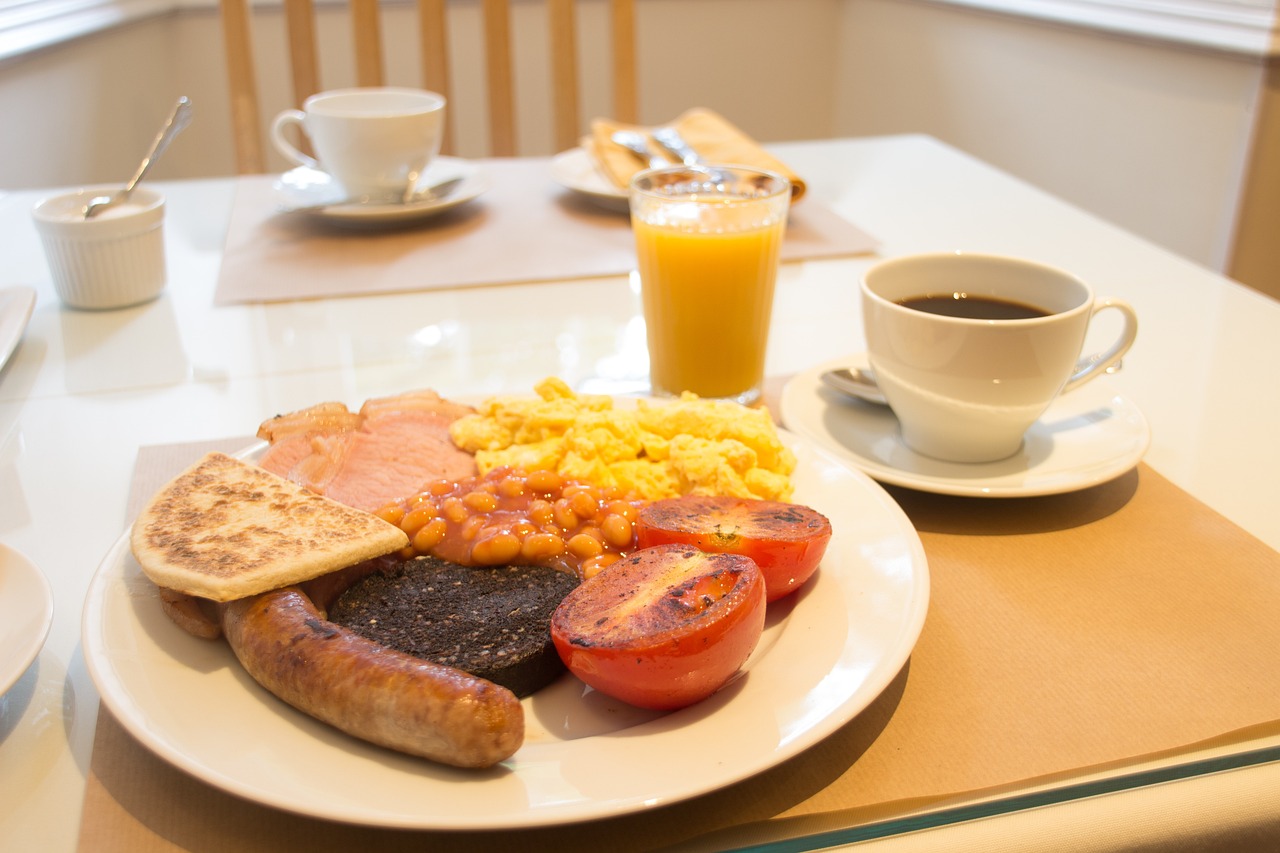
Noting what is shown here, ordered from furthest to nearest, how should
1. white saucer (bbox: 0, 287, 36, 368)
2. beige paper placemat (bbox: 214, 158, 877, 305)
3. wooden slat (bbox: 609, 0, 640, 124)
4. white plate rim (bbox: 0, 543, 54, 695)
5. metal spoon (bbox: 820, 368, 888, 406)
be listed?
wooden slat (bbox: 609, 0, 640, 124) → beige paper placemat (bbox: 214, 158, 877, 305) → white saucer (bbox: 0, 287, 36, 368) → metal spoon (bbox: 820, 368, 888, 406) → white plate rim (bbox: 0, 543, 54, 695)

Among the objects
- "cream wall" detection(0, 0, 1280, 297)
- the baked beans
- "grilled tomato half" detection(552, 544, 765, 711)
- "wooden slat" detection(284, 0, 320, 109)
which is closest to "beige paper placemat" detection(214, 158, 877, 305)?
"wooden slat" detection(284, 0, 320, 109)

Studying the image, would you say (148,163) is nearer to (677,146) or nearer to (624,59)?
(677,146)

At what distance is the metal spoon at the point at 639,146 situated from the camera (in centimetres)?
236

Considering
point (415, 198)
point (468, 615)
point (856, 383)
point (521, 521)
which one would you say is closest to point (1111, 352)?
point (856, 383)

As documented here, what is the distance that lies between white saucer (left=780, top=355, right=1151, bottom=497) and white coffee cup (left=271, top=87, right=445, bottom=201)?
1084 mm

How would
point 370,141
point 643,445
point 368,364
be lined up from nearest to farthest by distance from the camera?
point 643,445
point 368,364
point 370,141

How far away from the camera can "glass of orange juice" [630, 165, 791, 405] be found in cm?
151

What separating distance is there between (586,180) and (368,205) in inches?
19.4

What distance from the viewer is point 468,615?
96 centimetres

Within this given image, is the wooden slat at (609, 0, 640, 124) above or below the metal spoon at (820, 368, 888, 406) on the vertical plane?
above

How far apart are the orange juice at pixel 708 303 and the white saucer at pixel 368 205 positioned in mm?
808

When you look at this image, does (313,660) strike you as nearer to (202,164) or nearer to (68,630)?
(68,630)

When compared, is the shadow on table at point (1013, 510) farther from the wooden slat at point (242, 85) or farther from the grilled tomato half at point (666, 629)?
the wooden slat at point (242, 85)

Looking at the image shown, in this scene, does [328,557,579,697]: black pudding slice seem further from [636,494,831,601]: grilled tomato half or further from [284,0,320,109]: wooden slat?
[284,0,320,109]: wooden slat
